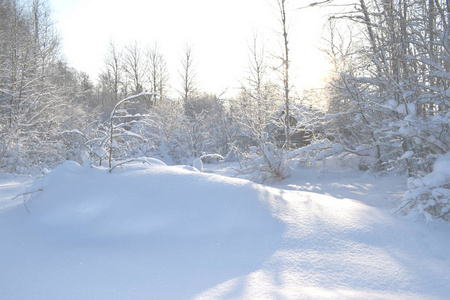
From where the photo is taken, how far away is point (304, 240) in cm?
243

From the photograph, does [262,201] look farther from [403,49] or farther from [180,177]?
[403,49]

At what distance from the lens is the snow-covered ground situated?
1.84 meters

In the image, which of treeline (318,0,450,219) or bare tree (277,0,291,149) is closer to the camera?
treeline (318,0,450,219)

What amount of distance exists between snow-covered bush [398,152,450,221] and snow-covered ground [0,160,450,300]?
22 centimetres

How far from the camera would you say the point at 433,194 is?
3.09 m

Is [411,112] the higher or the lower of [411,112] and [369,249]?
the higher

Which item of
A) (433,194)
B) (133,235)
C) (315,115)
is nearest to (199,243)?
(133,235)

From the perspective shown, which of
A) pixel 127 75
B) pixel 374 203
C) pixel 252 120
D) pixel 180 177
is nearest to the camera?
pixel 180 177

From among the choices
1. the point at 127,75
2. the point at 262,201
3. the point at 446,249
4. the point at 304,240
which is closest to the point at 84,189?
the point at 262,201

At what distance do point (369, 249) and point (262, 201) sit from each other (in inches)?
41.6

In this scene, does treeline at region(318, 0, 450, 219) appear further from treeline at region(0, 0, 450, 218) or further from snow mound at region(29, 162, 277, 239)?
snow mound at region(29, 162, 277, 239)

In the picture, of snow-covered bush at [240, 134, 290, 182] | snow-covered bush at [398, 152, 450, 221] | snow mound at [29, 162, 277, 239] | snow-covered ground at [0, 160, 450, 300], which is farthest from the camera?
snow-covered bush at [240, 134, 290, 182]

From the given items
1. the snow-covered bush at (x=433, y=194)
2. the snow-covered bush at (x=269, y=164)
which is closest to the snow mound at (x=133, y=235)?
the snow-covered bush at (x=433, y=194)

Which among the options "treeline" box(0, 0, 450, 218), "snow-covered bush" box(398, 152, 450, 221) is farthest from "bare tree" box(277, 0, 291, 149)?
"snow-covered bush" box(398, 152, 450, 221)
